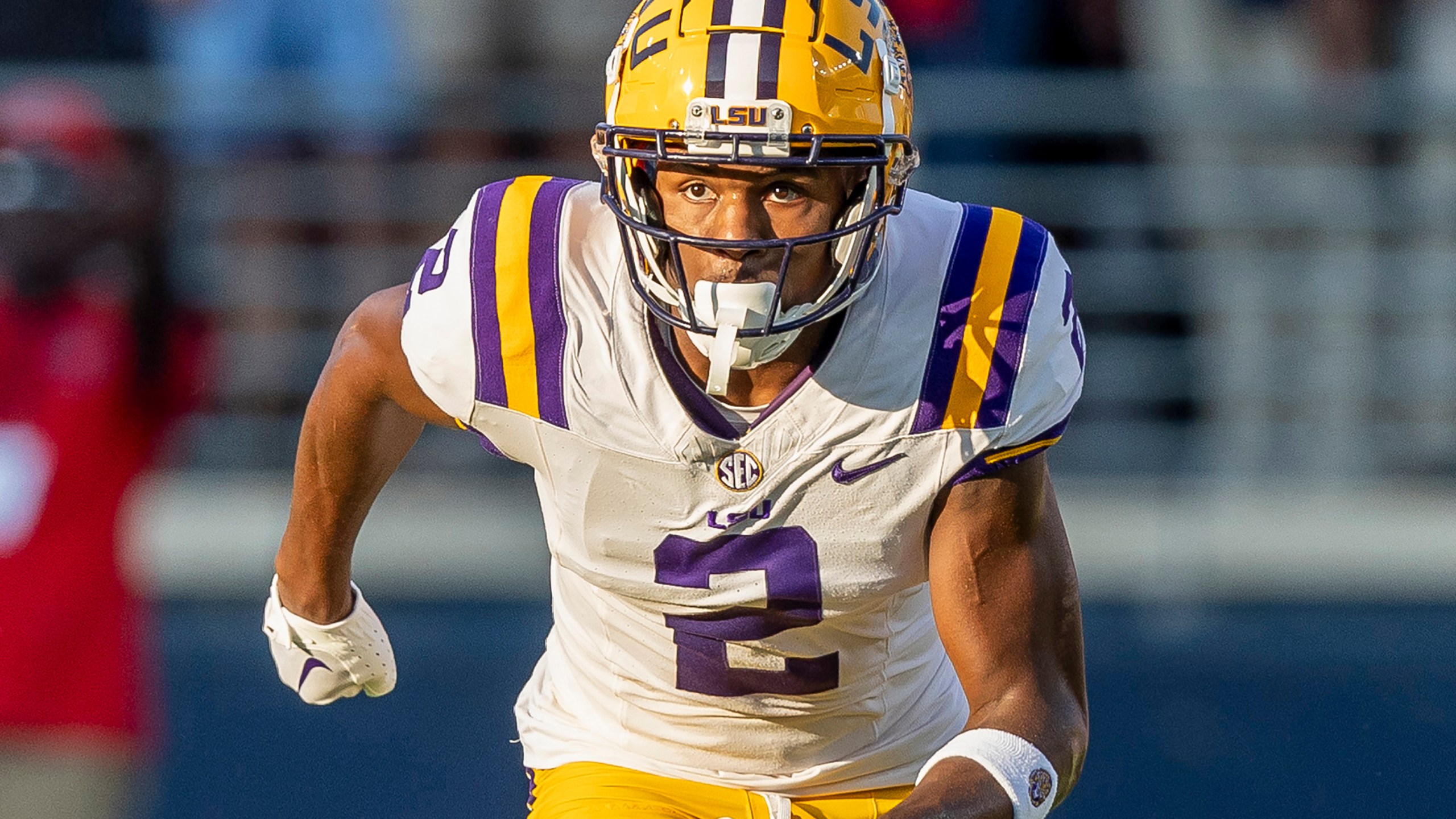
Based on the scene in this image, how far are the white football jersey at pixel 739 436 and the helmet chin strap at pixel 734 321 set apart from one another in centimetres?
9

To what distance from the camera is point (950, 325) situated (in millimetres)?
2193

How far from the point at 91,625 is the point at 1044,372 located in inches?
84.5

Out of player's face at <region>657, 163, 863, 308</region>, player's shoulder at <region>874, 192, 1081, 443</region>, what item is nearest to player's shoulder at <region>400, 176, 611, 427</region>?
player's face at <region>657, 163, 863, 308</region>

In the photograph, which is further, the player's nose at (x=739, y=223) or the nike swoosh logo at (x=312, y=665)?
the nike swoosh logo at (x=312, y=665)

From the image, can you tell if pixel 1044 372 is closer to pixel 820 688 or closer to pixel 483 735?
pixel 820 688

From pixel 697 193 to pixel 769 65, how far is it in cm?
18

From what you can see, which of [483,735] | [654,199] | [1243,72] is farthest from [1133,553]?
[654,199]

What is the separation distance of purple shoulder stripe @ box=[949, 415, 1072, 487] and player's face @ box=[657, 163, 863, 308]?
0.28 m

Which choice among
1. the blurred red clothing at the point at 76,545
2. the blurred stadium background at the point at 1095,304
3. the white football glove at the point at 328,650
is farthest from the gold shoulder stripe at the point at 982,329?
the blurred stadium background at the point at 1095,304

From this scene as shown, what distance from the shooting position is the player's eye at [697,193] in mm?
2139

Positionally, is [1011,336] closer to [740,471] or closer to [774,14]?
[740,471]

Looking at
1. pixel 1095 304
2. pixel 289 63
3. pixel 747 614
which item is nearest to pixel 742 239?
pixel 747 614

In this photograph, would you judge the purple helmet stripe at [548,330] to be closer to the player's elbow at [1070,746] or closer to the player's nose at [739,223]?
the player's nose at [739,223]

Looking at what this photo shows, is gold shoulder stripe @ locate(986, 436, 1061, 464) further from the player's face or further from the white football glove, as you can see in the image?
the white football glove
